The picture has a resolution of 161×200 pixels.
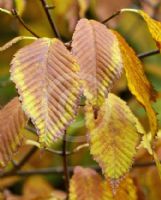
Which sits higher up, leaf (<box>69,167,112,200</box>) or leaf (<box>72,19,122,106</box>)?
leaf (<box>72,19,122,106</box>)

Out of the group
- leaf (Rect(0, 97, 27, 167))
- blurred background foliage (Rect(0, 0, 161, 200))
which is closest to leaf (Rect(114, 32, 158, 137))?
leaf (Rect(0, 97, 27, 167))

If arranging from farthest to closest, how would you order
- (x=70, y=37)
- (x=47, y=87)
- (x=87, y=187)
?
(x=70, y=37), (x=87, y=187), (x=47, y=87)

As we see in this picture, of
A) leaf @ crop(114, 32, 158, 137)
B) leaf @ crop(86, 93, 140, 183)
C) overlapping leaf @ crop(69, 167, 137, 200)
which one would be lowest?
overlapping leaf @ crop(69, 167, 137, 200)

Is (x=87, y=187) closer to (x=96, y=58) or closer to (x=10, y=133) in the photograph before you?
(x=10, y=133)

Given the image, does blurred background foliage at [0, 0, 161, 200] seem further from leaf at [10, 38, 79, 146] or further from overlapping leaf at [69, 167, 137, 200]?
leaf at [10, 38, 79, 146]

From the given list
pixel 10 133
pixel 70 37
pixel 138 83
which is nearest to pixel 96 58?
pixel 138 83

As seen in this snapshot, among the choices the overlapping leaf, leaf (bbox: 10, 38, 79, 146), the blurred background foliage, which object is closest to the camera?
leaf (bbox: 10, 38, 79, 146)
